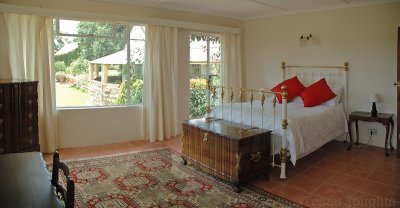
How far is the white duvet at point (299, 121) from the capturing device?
350 centimetres

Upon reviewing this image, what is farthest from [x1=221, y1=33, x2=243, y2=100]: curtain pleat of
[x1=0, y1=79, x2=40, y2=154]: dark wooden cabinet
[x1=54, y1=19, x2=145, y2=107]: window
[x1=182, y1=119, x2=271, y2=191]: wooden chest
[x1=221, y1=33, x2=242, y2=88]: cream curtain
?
[x1=0, y1=79, x2=40, y2=154]: dark wooden cabinet

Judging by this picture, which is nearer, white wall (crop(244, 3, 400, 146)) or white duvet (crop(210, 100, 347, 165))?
white duvet (crop(210, 100, 347, 165))

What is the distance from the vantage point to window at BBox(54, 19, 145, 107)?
15.1 ft

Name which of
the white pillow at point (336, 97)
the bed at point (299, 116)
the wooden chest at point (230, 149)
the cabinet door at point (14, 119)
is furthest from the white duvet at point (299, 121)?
the cabinet door at point (14, 119)

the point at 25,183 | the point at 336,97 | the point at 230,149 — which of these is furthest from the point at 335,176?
the point at 25,183

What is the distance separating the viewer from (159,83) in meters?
5.19

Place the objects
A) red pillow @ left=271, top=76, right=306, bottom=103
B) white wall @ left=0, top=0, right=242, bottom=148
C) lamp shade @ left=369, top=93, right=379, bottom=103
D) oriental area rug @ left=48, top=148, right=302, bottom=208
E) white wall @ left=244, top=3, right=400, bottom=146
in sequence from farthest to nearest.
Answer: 1. red pillow @ left=271, top=76, right=306, bottom=103
2. white wall @ left=244, top=3, right=400, bottom=146
3. lamp shade @ left=369, top=93, right=379, bottom=103
4. white wall @ left=0, top=0, right=242, bottom=148
5. oriental area rug @ left=48, top=148, right=302, bottom=208

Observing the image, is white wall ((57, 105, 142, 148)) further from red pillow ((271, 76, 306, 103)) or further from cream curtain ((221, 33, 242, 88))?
red pillow ((271, 76, 306, 103))

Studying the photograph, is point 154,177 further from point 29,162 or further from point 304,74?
point 304,74

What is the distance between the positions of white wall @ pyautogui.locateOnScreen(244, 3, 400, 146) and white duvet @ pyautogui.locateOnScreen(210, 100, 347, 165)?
2.06 ft

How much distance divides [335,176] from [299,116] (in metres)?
0.83

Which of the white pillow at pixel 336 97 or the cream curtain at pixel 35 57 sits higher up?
the cream curtain at pixel 35 57

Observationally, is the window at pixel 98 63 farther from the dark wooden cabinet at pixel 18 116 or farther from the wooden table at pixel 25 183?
the wooden table at pixel 25 183

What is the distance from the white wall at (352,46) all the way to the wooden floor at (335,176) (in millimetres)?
A: 815
